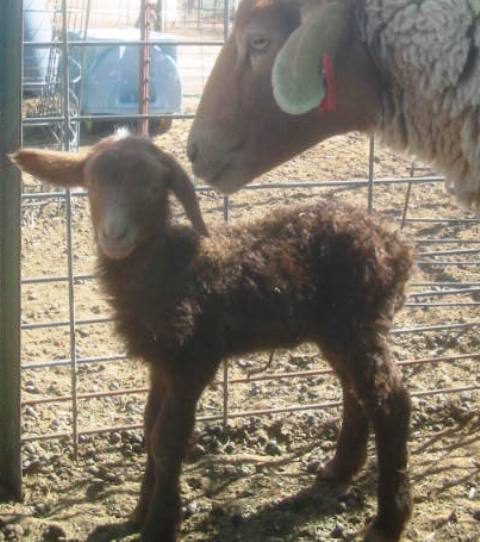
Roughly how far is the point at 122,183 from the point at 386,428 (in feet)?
4.92

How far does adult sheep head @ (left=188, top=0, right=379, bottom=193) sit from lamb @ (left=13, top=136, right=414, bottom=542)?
0.21m

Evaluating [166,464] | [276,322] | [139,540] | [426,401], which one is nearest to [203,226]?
[276,322]

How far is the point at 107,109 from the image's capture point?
1079 centimetres

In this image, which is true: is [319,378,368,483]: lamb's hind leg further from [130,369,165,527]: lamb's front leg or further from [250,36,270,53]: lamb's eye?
[250,36,270,53]: lamb's eye

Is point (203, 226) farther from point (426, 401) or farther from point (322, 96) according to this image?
point (426, 401)

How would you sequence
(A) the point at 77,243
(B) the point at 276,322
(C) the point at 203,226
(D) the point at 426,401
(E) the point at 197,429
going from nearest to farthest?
(C) the point at 203,226
(B) the point at 276,322
(E) the point at 197,429
(D) the point at 426,401
(A) the point at 77,243

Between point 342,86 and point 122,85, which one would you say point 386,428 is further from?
point 122,85

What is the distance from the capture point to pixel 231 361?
4.86 meters

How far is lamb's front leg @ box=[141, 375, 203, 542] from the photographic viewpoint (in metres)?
3.58

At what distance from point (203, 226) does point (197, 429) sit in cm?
152

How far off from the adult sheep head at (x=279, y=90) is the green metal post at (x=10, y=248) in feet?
2.80

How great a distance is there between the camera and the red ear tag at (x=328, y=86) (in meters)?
3.00

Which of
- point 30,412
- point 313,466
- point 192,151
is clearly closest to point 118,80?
point 30,412

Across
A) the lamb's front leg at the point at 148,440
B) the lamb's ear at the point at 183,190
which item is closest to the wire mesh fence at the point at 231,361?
the lamb's front leg at the point at 148,440
